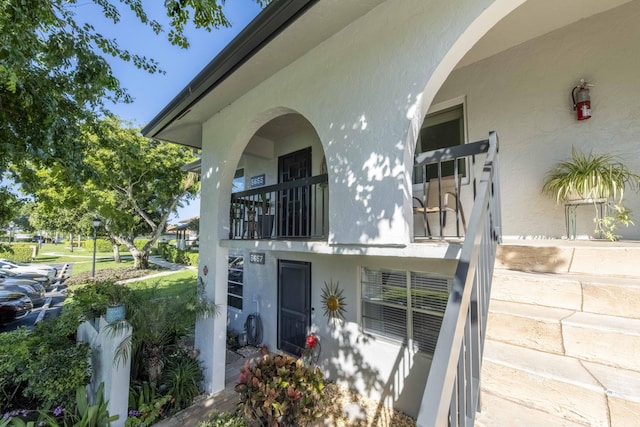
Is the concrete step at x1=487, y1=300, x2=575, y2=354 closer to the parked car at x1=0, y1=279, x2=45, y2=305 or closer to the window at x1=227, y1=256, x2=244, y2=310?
the window at x1=227, y1=256, x2=244, y2=310

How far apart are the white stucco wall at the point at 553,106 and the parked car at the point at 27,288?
646 inches

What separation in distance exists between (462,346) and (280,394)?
321 centimetres

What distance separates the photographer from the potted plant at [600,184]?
11.4ft

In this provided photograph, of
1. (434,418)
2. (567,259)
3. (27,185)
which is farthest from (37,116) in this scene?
(567,259)

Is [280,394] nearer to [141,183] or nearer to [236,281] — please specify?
[236,281]

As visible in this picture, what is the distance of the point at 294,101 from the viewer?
4.30 metres

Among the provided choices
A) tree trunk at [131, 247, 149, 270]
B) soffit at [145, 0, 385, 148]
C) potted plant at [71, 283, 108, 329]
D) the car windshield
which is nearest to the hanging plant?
soffit at [145, 0, 385, 148]

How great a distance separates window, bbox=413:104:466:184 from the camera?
5047 millimetres

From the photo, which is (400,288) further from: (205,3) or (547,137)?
(205,3)

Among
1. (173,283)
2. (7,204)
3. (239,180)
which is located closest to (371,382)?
(239,180)

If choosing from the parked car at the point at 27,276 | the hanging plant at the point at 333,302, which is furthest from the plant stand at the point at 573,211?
the parked car at the point at 27,276

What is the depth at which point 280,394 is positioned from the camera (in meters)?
3.75

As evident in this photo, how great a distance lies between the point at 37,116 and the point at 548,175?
7.90 metres

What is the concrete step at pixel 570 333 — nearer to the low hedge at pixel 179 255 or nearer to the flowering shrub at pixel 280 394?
the flowering shrub at pixel 280 394
